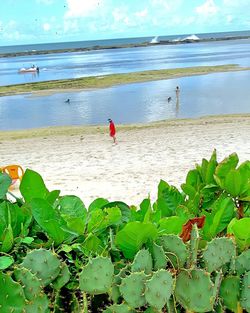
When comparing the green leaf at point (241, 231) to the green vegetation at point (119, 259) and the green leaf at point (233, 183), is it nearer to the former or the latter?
the green vegetation at point (119, 259)

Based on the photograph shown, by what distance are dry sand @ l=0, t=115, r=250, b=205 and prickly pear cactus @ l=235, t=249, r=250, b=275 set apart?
7.08 m

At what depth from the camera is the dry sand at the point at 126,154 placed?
10.6 meters

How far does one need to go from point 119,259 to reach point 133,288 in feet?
0.53

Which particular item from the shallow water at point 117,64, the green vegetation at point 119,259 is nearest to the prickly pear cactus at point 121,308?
the green vegetation at point 119,259

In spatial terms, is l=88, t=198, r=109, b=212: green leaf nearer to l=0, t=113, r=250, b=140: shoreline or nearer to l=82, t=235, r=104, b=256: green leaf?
Result: l=82, t=235, r=104, b=256: green leaf

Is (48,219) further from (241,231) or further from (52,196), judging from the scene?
(241,231)

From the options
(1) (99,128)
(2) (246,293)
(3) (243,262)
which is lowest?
(1) (99,128)

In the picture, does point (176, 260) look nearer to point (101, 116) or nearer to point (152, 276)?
point (152, 276)

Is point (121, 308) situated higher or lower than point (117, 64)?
higher

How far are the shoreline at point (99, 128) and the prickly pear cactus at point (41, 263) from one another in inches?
676

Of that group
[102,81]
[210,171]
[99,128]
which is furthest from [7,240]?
[102,81]

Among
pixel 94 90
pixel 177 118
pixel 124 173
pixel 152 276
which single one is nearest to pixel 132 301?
pixel 152 276

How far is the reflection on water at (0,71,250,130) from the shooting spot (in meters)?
24.1

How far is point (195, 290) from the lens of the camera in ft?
6.06
